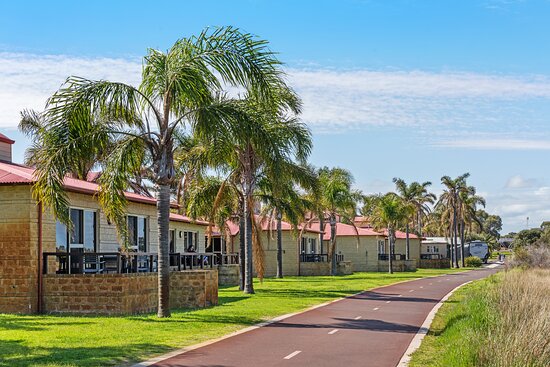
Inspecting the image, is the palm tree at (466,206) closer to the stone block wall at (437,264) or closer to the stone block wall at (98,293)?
the stone block wall at (437,264)

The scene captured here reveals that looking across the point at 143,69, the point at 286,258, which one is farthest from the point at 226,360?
the point at 286,258

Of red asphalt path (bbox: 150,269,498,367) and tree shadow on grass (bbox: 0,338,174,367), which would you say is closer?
tree shadow on grass (bbox: 0,338,174,367)

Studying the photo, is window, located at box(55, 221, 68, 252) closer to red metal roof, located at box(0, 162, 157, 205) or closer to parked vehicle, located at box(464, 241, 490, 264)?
red metal roof, located at box(0, 162, 157, 205)

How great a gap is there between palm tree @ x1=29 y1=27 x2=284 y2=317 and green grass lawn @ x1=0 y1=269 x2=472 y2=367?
179 centimetres

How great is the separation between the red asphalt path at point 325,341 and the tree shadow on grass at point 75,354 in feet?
2.53

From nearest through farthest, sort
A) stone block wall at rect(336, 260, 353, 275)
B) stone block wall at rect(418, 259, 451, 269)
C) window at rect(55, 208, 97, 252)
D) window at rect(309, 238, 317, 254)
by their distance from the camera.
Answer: window at rect(55, 208, 97, 252) < stone block wall at rect(336, 260, 353, 275) < window at rect(309, 238, 317, 254) < stone block wall at rect(418, 259, 451, 269)

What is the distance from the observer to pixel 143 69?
20.6 meters

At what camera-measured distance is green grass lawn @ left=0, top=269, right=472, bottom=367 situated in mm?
13391

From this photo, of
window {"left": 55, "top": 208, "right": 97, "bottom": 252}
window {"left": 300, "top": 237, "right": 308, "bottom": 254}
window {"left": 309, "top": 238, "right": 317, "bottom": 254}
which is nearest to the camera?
window {"left": 55, "top": 208, "right": 97, "bottom": 252}

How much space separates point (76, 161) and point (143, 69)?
3113 millimetres

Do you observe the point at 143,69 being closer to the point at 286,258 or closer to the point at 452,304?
the point at 452,304

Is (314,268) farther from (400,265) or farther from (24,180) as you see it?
(24,180)

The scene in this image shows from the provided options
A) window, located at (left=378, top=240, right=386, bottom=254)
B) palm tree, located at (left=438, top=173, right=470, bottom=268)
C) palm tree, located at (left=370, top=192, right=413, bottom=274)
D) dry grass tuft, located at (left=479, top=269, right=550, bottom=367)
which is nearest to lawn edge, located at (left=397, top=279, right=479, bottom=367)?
dry grass tuft, located at (left=479, top=269, right=550, bottom=367)

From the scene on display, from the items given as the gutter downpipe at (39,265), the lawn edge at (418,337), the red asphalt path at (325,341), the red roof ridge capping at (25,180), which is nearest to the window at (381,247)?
the lawn edge at (418,337)
